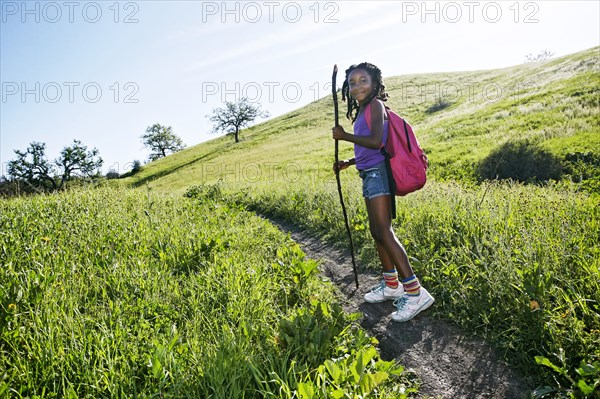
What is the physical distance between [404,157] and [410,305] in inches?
64.6

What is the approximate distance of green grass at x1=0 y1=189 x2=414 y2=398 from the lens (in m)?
2.48

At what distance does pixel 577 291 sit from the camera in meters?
3.31

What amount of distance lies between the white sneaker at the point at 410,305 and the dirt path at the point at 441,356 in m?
0.08

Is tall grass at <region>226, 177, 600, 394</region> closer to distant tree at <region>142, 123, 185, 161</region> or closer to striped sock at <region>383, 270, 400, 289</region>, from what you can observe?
striped sock at <region>383, 270, 400, 289</region>

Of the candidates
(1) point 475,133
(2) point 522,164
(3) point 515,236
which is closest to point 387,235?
(3) point 515,236

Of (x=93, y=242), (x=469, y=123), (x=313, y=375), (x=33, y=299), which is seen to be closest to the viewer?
(x=313, y=375)

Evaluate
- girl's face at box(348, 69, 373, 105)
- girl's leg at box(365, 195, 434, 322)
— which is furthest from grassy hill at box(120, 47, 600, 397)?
girl's face at box(348, 69, 373, 105)

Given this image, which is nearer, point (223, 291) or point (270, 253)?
point (223, 291)

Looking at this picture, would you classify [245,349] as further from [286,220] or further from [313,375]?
[286,220]

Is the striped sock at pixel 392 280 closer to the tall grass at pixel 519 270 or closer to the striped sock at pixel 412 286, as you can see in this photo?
the striped sock at pixel 412 286

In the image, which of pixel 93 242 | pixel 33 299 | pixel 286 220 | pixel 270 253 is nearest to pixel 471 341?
pixel 270 253

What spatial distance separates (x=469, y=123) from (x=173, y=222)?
23633 millimetres

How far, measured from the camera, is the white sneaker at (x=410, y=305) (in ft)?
11.9

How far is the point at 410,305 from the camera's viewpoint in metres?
3.70
